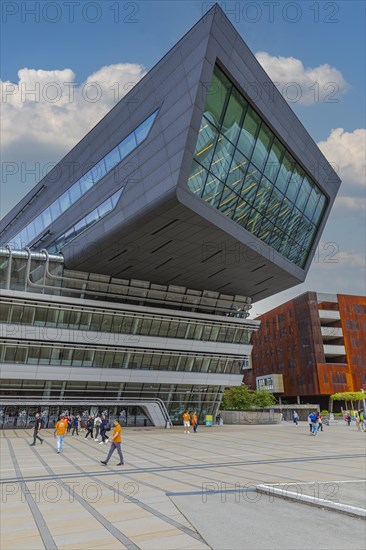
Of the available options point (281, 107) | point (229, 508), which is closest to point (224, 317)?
point (281, 107)

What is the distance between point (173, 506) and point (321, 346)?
8283cm

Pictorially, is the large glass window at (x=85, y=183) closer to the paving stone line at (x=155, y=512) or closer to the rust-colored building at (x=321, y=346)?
the paving stone line at (x=155, y=512)

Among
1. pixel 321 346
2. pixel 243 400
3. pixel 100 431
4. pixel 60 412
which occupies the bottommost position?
pixel 60 412

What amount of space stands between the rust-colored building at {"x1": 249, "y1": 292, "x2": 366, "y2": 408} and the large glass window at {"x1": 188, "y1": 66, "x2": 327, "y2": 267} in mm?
49777

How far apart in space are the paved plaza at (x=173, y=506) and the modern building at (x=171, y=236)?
1565 cm

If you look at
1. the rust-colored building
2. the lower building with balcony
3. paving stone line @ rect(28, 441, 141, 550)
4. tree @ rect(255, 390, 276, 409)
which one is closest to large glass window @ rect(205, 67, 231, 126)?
the lower building with balcony

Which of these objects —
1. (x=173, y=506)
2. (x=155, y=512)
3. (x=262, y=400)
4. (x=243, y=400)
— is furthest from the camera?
(x=262, y=400)

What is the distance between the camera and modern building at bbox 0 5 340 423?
87.5ft

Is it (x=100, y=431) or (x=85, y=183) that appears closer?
(x=100, y=431)

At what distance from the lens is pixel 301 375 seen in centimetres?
8950

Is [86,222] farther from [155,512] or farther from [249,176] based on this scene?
[155,512]

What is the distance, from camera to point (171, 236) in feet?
102

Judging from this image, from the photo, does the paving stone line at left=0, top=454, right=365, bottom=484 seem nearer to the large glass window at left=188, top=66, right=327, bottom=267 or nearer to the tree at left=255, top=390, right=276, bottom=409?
the large glass window at left=188, top=66, right=327, bottom=267

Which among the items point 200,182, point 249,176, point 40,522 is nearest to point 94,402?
point 200,182
